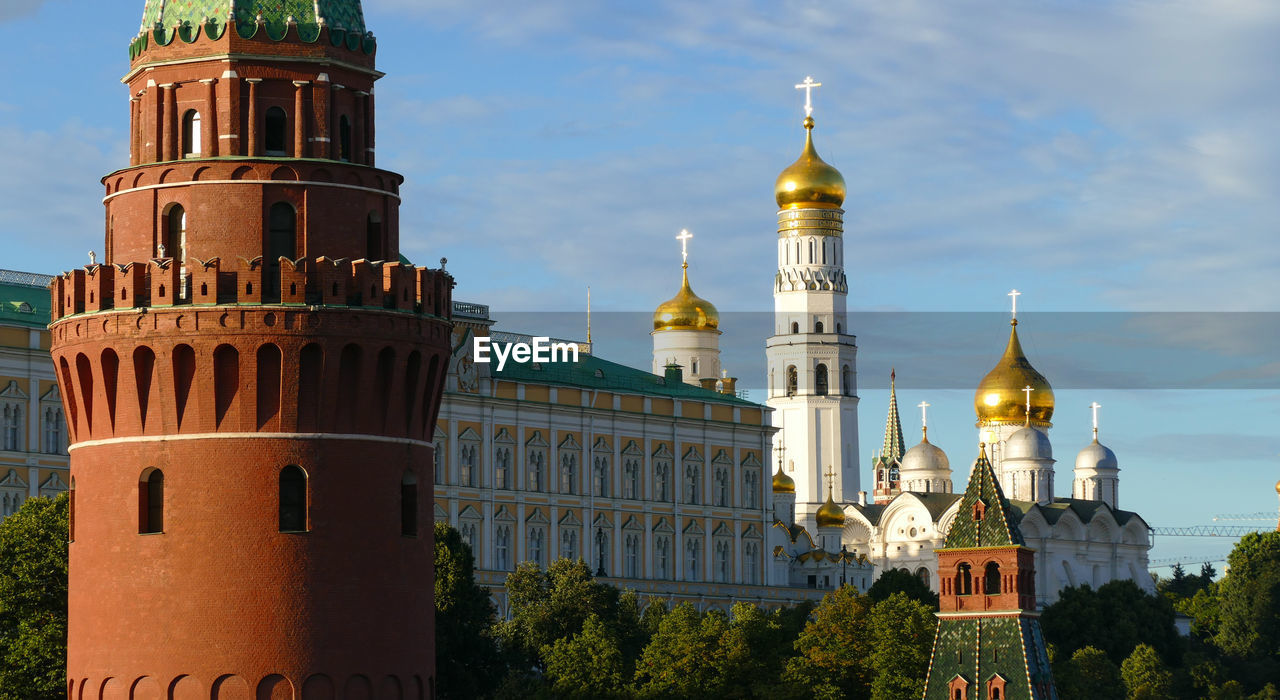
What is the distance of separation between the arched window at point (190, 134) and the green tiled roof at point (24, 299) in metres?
60.9

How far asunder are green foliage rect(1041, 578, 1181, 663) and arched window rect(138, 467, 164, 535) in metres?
90.9

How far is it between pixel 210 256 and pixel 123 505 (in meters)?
5.19

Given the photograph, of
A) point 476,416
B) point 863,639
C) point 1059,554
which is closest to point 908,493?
point 1059,554

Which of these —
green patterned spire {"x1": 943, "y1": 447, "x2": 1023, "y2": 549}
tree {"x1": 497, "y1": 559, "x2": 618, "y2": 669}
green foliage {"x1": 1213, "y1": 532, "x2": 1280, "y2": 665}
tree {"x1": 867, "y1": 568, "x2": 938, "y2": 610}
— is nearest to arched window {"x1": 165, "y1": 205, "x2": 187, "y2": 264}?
tree {"x1": 497, "y1": 559, "x2": 618, "y2": 669}

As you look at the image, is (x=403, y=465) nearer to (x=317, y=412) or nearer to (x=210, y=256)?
(x=317, y=412)

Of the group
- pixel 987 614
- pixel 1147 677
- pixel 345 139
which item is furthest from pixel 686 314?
pixel 345 139

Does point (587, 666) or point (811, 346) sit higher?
point (811, 346)

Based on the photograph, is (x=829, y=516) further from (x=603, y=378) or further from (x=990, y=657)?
(x=990, y=657)

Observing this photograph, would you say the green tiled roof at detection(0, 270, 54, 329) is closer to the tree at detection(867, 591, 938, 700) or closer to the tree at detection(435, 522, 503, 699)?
the tree at detection(435, 522, 503, 699)

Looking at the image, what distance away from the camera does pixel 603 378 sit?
14300 centimetres

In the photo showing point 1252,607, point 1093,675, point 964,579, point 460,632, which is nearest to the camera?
point 460,632

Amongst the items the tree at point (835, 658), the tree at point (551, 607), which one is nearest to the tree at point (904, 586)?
the tree at point (551, 607)

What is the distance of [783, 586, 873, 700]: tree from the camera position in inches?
3590

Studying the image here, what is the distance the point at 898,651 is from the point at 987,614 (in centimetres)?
416
